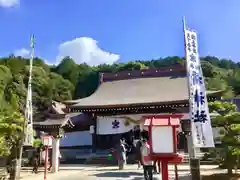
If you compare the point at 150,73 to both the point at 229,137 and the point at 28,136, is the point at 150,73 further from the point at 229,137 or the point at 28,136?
the point at 229,137

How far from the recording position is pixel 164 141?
6.14 m

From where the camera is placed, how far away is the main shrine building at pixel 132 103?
70.7 feet

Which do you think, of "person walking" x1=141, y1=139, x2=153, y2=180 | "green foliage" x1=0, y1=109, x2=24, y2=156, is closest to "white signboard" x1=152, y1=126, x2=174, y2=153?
"person walking" x1=141, y1=139, x2=153, y2=180

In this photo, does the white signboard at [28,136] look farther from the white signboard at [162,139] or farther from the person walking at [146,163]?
the white signboard at [162,139]

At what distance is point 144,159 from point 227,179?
3528 mm

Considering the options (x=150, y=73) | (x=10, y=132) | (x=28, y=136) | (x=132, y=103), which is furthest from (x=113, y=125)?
(x=10, y=132)

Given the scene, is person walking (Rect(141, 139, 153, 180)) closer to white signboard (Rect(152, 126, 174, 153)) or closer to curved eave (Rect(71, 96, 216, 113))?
white signboard (Rect(152, 126, 174, 153))

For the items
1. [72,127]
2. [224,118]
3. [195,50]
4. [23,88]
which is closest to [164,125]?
[195,50]

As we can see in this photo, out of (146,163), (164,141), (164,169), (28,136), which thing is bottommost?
(146,163)

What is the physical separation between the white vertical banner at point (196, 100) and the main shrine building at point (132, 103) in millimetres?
8906

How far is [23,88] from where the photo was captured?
1924 inches

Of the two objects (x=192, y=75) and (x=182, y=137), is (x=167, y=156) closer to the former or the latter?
(x=192, y=75)

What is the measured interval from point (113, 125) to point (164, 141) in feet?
55.5

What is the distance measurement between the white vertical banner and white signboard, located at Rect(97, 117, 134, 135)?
41.3 feet
